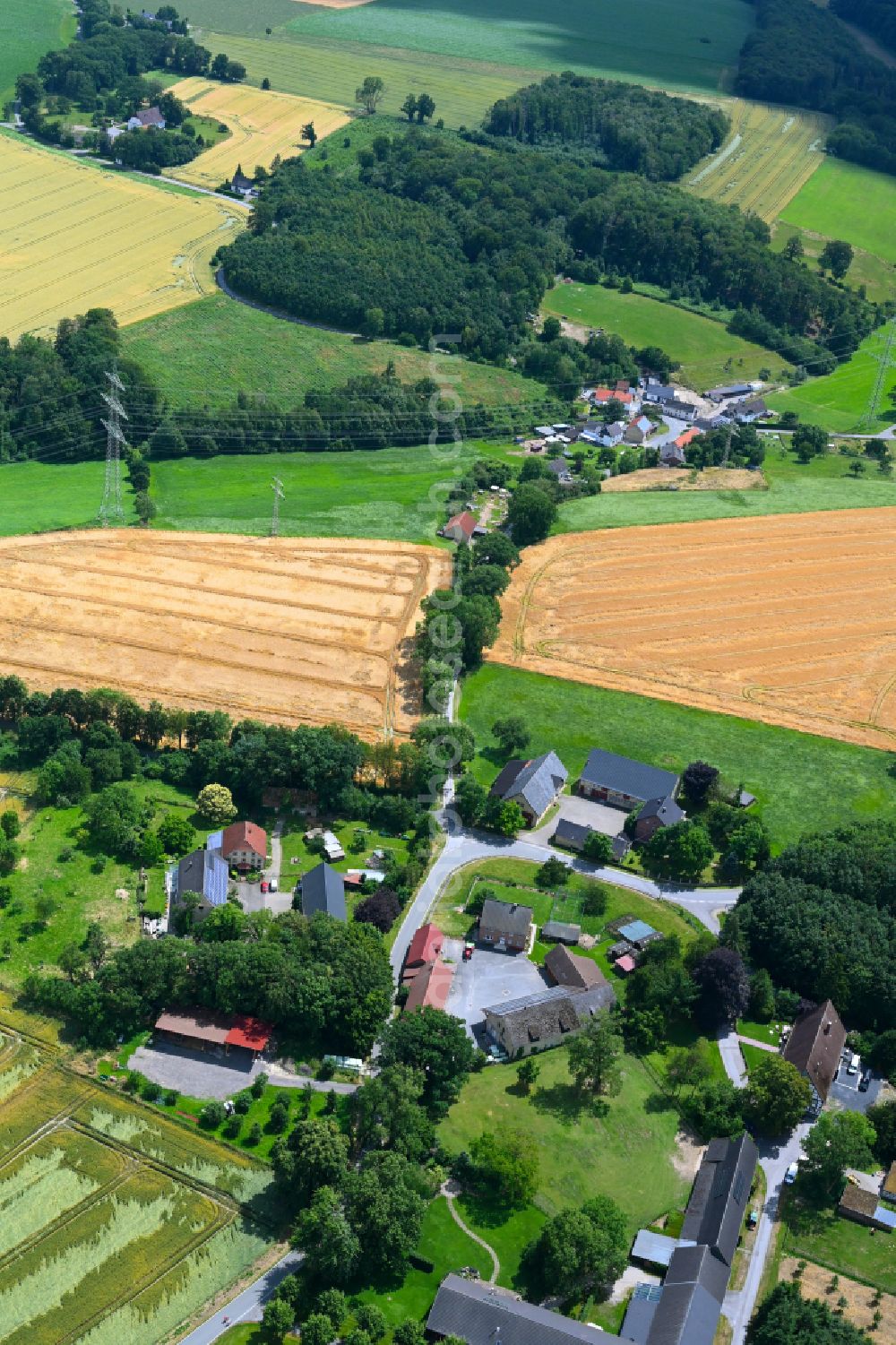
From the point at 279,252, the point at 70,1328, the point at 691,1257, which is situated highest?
the point at 279,252

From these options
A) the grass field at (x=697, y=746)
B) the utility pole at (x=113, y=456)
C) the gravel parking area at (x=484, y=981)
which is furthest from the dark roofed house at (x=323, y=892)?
the utility pole at (x=113, y=456)

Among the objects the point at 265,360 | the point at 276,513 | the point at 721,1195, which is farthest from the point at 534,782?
the point at 265,360

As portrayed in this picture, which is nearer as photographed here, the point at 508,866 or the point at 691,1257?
the point at 691,1257

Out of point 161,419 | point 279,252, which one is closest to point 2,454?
point 161,419

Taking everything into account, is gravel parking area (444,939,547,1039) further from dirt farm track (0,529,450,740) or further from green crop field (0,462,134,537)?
green crop field (0,462,134,537)

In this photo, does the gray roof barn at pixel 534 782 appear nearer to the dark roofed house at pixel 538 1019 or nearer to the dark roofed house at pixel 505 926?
the dark roofed house at pixel 505 926

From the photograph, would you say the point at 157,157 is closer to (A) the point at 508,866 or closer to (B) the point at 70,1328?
(A) the point at 508,866
